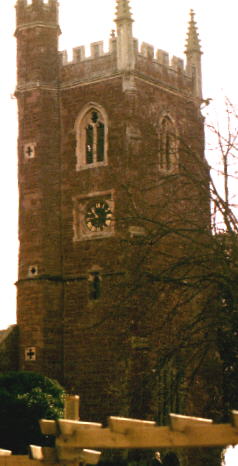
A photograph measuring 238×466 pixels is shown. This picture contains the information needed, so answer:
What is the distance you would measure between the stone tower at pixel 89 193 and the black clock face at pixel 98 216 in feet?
0.16

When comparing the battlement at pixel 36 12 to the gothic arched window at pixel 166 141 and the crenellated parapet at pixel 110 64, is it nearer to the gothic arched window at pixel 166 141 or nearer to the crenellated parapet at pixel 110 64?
the crenellated parapet at pixel 110 64

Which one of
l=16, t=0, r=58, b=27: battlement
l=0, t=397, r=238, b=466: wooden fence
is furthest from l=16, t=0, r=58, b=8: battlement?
l=0, t=397, r=238, b=466: wooden fence

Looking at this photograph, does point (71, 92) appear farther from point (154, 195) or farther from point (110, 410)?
point (110, 410)

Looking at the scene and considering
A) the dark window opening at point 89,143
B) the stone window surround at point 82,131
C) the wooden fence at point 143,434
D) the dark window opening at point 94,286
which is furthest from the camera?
the dark window opening at point 89,143

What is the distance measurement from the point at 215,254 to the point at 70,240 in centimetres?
1842

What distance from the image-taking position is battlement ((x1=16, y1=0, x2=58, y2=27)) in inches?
1674

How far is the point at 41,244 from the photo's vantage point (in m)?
40.8

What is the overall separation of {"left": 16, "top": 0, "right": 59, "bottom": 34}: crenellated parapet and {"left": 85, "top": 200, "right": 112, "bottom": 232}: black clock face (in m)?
7.16

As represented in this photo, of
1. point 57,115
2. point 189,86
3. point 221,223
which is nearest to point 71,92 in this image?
point 57,115

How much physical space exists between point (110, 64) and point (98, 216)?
5.53 metres

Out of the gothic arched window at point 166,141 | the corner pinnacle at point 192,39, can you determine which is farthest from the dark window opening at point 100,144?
the corner pinnacle at point 192,39

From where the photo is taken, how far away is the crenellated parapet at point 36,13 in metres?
42.5

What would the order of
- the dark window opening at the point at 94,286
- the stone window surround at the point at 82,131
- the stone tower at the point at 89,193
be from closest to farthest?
the stone tower at the point at 89,193 → the dark window opening at the point at 94,286 → the stone window surround at the point at 82,131

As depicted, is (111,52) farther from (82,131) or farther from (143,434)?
(143,434)
